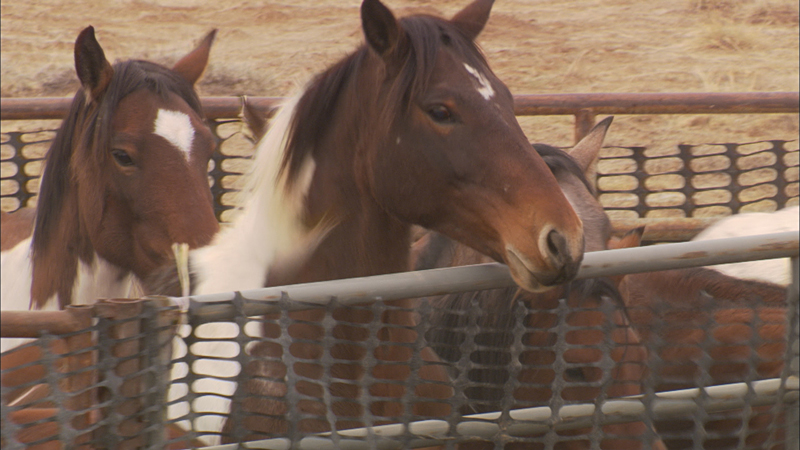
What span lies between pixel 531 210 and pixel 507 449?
32.4 inches

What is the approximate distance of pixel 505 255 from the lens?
6.13 ft

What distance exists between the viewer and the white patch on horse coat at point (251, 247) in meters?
2.02

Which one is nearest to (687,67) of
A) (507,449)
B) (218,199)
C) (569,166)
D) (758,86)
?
(758,86)

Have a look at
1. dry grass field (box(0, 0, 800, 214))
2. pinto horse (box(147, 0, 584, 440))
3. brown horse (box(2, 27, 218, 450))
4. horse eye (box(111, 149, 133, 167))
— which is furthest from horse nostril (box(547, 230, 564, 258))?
dry grass field (box(0, 0, 800, 214))

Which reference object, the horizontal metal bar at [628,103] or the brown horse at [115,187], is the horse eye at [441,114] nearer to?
the brown horse at [115,187]

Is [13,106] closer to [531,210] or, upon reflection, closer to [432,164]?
[432,164]

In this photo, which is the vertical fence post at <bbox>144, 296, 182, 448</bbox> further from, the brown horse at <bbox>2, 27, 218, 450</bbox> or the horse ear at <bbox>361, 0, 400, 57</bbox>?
the brown horse at <bbox>2, 27, 218, 450</bbox>

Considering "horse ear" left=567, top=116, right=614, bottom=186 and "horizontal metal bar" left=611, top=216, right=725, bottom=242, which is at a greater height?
"horse ear" left=567, top=116, right=614, bottom=186

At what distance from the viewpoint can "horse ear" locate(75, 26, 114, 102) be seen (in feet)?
8.75

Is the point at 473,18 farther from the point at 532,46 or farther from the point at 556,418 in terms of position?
the point at 532,46

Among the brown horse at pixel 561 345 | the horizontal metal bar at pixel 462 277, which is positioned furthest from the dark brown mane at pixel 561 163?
the horizontal metal bar at pixel 462 277

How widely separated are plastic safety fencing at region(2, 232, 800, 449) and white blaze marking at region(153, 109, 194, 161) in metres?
0.73

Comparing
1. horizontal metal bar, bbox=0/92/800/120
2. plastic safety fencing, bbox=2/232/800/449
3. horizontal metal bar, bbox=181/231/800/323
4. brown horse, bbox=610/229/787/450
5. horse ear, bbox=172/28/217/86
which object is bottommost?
brown horse, bbox=610/229/787/450

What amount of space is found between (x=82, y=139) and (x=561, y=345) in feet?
5.59
